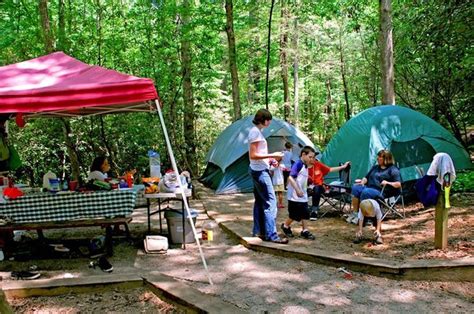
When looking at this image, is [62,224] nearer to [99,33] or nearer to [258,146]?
[258,146]

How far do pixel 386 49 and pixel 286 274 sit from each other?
6.55m

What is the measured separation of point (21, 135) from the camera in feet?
40.2

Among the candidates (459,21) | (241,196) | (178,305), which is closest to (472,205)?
(459,21)

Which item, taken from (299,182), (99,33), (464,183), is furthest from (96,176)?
(99,33)

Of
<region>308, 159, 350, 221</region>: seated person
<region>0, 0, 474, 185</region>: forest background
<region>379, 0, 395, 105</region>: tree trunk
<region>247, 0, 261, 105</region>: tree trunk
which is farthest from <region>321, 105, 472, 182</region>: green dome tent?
<region>247, 0, 261, 105</region>: tree trunk

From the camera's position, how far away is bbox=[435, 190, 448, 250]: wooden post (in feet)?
15.5

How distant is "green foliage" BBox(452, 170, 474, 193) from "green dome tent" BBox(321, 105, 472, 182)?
1.02 ft

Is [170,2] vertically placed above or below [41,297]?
above

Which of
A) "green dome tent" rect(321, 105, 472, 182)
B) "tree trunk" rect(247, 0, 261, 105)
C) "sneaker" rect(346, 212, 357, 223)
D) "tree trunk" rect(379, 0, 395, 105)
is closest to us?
"sneaker" rect(346, 212, 357, 223)

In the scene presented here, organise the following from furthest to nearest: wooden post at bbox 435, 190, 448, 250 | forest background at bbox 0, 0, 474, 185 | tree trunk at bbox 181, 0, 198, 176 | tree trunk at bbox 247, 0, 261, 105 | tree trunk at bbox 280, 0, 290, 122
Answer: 1. tree trunk at bbox 280, 0, 290, 122
2. tree trunk at bbox 247, 0, 261, 105
3. tree trunk at bbox 181, 0, 198, 176
4. forest background at bbox 0, 0, 474, 185
5. wooden post at bbox 435, 190, 448, 250

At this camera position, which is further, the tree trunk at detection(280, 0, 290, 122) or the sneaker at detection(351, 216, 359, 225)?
the tree trunk at detection(280, 0, 290, 122)

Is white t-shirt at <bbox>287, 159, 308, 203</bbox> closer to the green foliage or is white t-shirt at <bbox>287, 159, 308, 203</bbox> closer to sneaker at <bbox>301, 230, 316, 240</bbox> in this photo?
sneaker at <bbox>301, 230, 316, 240</bbox>

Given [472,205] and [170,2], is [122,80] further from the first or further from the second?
[170,2]

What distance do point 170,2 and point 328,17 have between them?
7.96 metres
